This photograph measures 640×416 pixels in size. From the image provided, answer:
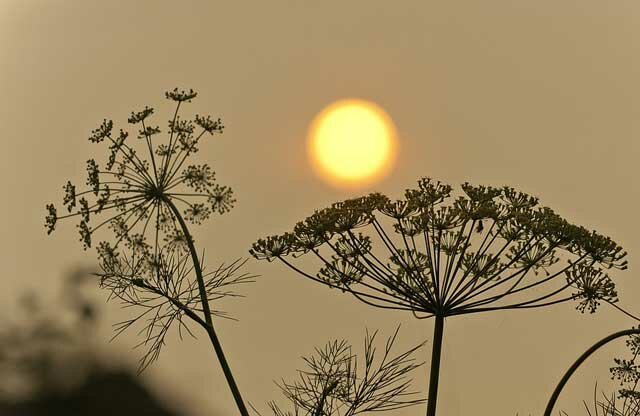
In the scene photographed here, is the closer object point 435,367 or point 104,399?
point 435,367

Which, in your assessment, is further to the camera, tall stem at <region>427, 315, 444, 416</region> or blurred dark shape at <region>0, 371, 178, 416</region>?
blurred dark shape at <region>0, 371, 178, 416</region>

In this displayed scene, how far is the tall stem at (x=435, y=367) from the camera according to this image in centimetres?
304

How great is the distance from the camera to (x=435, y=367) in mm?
3127

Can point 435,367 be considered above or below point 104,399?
below

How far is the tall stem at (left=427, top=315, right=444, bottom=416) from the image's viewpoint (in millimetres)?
3037

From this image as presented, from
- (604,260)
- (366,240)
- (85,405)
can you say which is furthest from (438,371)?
(85,405)

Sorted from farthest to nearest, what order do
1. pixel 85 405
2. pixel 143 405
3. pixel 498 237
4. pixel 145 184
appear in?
Answer: pixel 143 405
pixel 85 405
pixel 145 184
pixel 498 237

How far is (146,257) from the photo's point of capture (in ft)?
12.1

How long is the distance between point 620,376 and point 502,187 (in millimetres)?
805

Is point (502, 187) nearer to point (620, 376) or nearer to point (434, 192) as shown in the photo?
point (434, 192)

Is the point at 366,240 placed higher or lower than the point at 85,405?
lower

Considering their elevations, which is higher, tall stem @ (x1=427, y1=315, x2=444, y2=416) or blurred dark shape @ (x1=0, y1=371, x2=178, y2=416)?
blurred dark shape @ (x1=0, y1=371, x2=178, y2=416)

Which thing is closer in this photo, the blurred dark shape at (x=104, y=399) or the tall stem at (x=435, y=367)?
the tall stem at (x=435, y=367)

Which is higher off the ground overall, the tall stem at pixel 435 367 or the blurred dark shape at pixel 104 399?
the blurred dark shape at pixel 104 399
